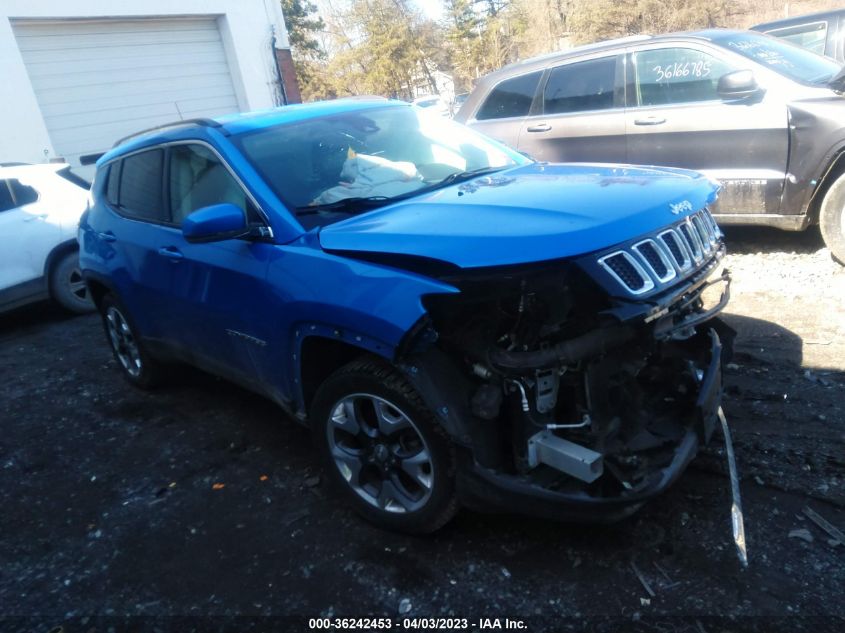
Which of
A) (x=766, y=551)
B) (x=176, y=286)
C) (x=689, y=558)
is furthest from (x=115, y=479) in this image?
(x=766, y=551)

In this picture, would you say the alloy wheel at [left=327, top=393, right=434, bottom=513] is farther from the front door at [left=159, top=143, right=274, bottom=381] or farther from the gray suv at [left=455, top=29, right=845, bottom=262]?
the gray suv at [left=455, top=29, right=845, bottom=262]

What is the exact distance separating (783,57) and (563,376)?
469cm

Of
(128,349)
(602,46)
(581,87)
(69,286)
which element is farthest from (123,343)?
(602,46)

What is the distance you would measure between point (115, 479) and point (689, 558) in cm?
301

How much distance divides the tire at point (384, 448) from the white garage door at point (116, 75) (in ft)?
32.0

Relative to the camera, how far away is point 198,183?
12.0ft

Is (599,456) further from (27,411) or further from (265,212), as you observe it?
(27,411)

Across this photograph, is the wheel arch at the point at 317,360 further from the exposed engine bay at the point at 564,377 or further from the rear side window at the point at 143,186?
the rear side window at the point at 143,186

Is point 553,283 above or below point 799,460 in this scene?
above

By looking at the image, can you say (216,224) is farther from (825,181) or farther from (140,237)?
(825,181)

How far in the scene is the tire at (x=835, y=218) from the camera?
16.4ft

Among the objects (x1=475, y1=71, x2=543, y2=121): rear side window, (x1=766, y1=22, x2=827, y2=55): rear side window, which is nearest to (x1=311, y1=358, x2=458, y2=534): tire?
(x1=475, y1=71, x2=543, y2=121): rear side window

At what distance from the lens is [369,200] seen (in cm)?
316

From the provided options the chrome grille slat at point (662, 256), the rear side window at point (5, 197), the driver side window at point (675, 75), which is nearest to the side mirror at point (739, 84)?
the driver side window at point (675, 75)
